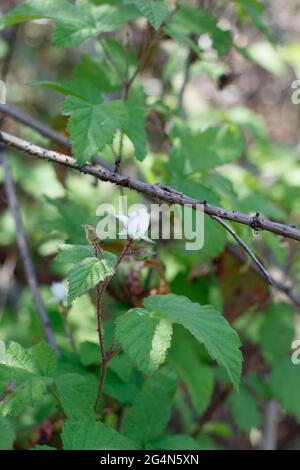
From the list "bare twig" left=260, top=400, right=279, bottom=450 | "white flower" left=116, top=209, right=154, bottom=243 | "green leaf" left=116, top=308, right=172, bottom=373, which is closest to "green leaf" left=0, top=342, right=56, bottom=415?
"green leaf" left=116, top=308, right=172, bottom=373

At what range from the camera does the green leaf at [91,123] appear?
1.31 meters

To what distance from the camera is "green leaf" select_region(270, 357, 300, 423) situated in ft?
7.48

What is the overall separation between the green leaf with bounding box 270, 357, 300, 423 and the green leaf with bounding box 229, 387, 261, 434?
4.2 inches

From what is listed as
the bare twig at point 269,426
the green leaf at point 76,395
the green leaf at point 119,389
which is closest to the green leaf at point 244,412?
the bare twig at point 269,426

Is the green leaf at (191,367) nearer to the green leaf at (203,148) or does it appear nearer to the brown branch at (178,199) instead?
the green leaf at (203,148)

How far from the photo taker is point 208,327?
119 centimetres

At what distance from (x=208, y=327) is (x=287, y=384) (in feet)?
4.12

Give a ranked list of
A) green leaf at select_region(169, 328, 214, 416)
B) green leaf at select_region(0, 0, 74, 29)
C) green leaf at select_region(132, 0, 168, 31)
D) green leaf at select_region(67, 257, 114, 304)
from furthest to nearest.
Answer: green leaf at select_region(169, 328, 214, 416) → green leaf at select_region(0, 0, 74, 29) → green leaf at select_region(132, 0, 168, 31) → green leaf at select_region(67, 257, 114, 304)

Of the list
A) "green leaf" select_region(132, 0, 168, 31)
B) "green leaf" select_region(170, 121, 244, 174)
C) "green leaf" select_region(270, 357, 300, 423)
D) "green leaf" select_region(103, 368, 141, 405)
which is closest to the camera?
"green leaf" select_region(132, 0, 168, 31)

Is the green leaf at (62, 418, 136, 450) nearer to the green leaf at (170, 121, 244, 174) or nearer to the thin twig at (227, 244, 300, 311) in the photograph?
the green leaf at (170, 121, 244, 174)

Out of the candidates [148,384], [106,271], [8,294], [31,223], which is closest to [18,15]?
[106,271]

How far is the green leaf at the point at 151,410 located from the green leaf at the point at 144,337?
37 cm

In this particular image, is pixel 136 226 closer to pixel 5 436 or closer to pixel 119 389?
pixel 5 436

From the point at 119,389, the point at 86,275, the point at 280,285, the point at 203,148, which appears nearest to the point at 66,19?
the point at 203,148
